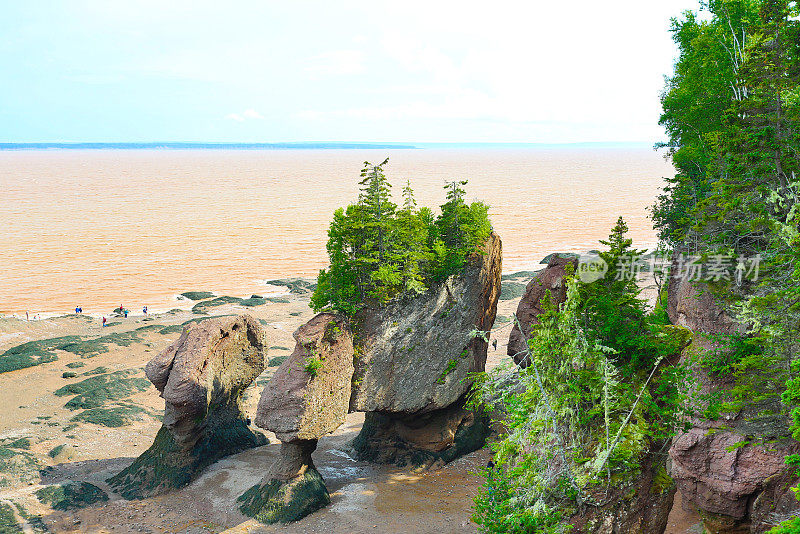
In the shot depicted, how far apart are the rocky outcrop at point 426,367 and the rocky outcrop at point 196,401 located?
20.8 feet

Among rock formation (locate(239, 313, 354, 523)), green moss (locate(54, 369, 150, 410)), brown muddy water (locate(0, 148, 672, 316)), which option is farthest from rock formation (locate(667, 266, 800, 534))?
green moss (locate(54, 369, 150, 410))

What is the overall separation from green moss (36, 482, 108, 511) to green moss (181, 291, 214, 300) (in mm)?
33291

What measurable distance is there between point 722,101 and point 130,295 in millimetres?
53718

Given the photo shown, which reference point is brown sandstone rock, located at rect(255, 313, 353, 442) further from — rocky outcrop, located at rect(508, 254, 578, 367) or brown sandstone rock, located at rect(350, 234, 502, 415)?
rocky outcrop, located at rect(508, 254, 578, 367)

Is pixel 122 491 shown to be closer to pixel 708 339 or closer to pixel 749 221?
pixel 708 339

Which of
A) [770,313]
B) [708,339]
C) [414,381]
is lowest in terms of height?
[414,381]

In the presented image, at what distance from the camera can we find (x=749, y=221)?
1817 cm

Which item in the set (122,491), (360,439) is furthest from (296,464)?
(122,491)

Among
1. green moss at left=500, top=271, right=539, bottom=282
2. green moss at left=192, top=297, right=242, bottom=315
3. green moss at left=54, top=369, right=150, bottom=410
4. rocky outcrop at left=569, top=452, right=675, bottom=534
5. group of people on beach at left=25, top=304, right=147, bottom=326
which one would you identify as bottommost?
green moss at left=54, top=369, right=150, bottom=410

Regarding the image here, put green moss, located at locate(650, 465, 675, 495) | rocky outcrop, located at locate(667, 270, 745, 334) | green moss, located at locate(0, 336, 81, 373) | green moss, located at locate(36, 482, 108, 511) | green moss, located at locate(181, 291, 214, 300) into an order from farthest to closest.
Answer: green moss, located at locate(181, 291, 214, 300)
green moss, located at locate(0, 336, 81, 373)
green moss, located at locate(36, 482, 108, 511)
rocky outcrop, located at locate(667, 270, 745, 334)
green moss, located at locate(650, 465, 675, 495)

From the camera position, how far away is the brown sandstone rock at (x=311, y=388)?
21.7 metres

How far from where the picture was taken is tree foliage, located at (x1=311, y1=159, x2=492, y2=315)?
23.8 m

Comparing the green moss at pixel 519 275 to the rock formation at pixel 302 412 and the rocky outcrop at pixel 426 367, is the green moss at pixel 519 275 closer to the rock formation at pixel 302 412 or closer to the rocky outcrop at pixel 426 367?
the rocky outcrop at pixel 426 367

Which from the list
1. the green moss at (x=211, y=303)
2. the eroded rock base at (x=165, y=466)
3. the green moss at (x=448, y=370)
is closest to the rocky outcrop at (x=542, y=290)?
the green moss at (x=448, y=370)
